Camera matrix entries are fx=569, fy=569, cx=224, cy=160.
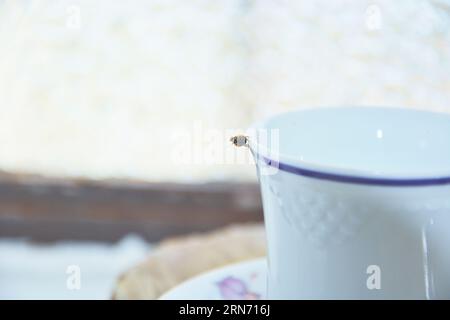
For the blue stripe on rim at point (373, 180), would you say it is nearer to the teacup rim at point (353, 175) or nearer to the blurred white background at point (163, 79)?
the teacup rim at point (353, 175)

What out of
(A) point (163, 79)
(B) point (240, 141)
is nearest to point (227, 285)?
(B) point (240, 141)

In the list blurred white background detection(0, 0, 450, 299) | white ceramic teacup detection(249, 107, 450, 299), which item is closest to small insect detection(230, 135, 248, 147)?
white ceramic teacup detection(249, 107, 450, 299)

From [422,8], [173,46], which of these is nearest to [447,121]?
[422,8]

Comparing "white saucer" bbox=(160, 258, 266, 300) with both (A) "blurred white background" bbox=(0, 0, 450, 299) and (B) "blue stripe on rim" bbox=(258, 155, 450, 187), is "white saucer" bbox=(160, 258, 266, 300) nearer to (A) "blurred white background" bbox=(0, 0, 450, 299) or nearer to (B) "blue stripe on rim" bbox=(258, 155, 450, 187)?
(B) "blue stripe on rim" bbox=(258, 155, 450, 187)

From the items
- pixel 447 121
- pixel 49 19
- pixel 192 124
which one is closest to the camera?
pixel 447 121

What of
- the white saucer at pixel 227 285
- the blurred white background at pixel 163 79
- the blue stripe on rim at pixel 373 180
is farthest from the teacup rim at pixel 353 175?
the blurred white background at pixel 163 79
